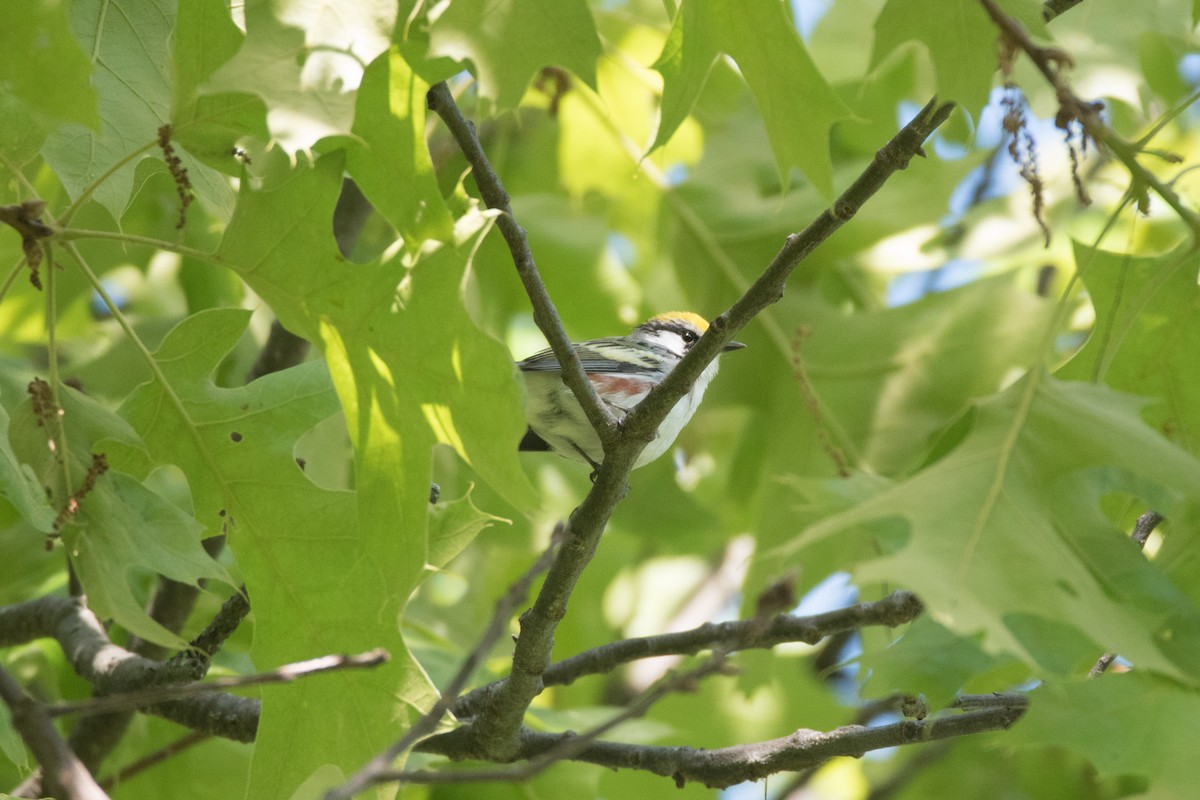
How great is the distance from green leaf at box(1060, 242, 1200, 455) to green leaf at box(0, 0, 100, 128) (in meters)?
1.66

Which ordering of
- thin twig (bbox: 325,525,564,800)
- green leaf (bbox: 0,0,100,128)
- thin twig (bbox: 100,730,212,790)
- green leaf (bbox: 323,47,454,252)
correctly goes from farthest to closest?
thin twig (bbox: 100,730,212,790) → green leaf (bbox: 323,47,454,252) → green leaf (bbox: 0,0,100,128) → thin twig (bbox: 325,525,564,800)

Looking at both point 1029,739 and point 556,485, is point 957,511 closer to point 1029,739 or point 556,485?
point 1029,739

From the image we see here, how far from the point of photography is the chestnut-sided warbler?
377 cm

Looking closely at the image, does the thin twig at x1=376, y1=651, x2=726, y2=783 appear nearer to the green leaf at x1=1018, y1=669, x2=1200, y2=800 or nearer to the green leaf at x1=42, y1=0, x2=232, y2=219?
the green leaf at x1=1018, y1=669, x2=1200, y2=800

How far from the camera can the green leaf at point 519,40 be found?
6.79ft

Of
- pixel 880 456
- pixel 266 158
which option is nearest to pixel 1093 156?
pixel 880 456

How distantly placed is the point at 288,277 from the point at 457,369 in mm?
425

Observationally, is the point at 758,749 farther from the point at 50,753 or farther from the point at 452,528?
the point at 50,753

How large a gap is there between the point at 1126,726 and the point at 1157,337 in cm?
89

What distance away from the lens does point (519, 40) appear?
85.4 inches

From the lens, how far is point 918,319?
4.13 m

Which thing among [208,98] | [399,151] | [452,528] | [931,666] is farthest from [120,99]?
[931,666]

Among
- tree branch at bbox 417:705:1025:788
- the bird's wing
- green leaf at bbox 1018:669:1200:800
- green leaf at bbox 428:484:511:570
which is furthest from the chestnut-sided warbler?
green leaf at bbox 1018:669:1200:800

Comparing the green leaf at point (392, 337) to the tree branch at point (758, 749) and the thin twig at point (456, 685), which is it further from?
the tree branch at point (758, 749)
